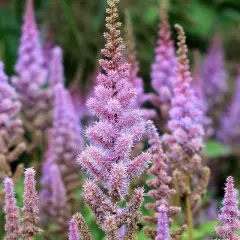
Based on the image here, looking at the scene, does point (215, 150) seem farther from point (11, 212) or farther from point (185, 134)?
point (11, 212)

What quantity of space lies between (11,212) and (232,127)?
2.98 m

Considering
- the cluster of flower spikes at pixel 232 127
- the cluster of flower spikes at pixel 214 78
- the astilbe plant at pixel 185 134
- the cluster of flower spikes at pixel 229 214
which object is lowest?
the cluster of flower spikes at pixel 229 214

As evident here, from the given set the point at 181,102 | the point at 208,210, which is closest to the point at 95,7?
the point at 208,210

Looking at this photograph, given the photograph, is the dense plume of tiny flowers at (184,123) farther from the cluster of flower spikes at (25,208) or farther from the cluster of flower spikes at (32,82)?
the cluster of flower spikes at (32,82)

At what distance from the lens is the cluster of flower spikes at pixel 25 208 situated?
1683 mm

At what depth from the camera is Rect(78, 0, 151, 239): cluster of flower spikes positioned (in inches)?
66.1

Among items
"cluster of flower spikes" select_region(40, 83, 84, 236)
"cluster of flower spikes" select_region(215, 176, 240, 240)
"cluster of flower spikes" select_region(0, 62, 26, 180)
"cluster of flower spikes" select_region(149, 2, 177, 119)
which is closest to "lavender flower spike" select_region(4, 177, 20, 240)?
"cluster of flower spikes" select_region(215, 176, 240, 240)

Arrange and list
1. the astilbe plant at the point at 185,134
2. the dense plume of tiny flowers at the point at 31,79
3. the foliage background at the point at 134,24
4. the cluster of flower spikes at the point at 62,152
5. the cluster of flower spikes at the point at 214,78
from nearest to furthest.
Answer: the astilbe plant at the point at 185,134 → the cluster of flower spikes at the point at 62,152 → the dense plume of tiny flowers at the point at 31,79 → the cluster of flower spikes at the point at 214,78 → the foliage background at the point at 134,24

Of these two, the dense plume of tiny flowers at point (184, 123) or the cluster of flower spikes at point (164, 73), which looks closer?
the dense plume of tiny flowers at point (184, 123)

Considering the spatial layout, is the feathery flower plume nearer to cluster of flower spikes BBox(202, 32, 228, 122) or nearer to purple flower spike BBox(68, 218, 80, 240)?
purple flower spike BBox(68, 218, 80, 240)

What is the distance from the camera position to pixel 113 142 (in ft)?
5.64

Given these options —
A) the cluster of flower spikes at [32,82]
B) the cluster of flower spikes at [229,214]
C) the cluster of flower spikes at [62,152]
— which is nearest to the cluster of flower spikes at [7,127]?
the cluster of flower spikes at [62,152]

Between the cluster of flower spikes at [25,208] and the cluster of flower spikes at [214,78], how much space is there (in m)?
3.06

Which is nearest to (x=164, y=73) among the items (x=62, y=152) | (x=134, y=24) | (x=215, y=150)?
(x=62, y=152)
